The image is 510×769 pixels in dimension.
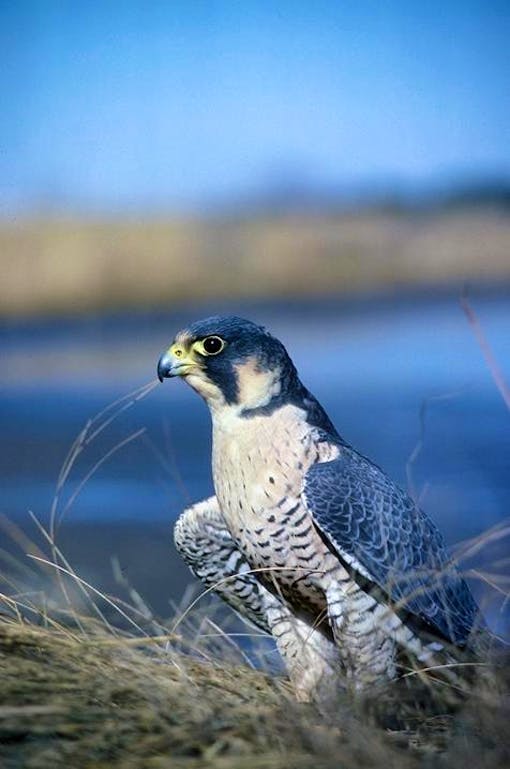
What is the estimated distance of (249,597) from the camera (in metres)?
2.62

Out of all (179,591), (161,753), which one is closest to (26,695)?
(161,753)

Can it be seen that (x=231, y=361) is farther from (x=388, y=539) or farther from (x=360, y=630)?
(x=360, y=630)

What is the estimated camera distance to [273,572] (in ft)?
7.48

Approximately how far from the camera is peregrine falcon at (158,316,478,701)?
2248 millimetres

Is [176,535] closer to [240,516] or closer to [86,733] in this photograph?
[240,516]

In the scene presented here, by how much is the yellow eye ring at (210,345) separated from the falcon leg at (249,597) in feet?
1.38

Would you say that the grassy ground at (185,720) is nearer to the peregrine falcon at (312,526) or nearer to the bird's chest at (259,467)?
the peregrine falcon at (312,526)

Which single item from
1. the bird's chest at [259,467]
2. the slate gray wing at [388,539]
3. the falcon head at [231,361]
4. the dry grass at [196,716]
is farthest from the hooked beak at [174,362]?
the dry grass at [196,716]

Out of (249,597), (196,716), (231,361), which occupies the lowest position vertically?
(249,597)

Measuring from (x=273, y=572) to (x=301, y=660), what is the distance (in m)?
0.26

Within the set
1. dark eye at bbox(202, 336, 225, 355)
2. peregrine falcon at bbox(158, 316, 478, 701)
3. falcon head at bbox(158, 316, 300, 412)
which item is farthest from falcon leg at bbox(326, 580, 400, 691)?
dark eye at bbox(202, 336, 225, 355)

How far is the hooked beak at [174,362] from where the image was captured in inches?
90.7

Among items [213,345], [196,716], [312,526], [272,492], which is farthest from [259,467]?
[196,716]

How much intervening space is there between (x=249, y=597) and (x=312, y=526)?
17.0 inches
